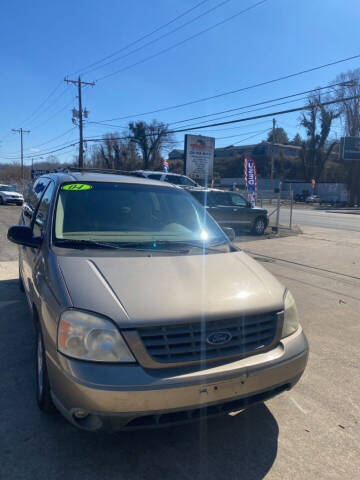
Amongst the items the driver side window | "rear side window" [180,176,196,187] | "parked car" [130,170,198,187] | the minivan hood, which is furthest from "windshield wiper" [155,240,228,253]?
"rear side window" [180,176,196,187]

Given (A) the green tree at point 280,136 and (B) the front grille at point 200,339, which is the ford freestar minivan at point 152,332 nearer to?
(B) the front grille at point 200,339

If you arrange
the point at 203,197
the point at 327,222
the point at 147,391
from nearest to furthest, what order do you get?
1. the point at 147,391
2. the point at 203,197
3. the point at 327,222

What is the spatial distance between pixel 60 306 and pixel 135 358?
58 cm

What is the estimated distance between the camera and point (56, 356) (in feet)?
7.37

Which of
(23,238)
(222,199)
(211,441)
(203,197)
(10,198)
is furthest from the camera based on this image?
(10,198)

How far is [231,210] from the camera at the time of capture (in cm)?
1366

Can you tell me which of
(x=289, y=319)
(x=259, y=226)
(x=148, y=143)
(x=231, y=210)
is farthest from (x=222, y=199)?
(x=148, y=143)

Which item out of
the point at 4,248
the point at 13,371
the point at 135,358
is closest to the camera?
the point at 135,358

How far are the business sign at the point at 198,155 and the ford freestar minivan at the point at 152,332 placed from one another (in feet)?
52.1

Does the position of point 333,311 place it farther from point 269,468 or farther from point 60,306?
point 60,306

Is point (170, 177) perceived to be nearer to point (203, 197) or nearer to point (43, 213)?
point (203, 197)

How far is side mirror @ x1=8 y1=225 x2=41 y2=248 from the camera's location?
3.13 metres

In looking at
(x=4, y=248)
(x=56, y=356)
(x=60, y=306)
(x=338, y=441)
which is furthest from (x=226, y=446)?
(x=4, y=248)

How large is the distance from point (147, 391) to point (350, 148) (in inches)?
1989
